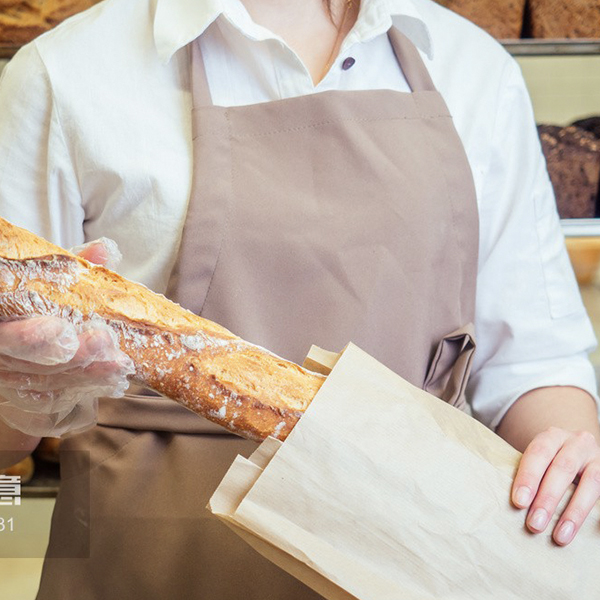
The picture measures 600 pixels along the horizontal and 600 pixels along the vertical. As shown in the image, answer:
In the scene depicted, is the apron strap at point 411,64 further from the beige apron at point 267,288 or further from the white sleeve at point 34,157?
the white sleeve at point 34,157

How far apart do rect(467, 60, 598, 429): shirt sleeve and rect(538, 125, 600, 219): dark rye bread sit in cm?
50

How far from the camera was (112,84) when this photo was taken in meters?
0.93

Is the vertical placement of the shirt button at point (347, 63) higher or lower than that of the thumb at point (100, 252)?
higher

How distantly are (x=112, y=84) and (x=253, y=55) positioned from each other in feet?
0.51

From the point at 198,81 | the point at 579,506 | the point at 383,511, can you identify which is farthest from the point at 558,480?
the point at 198,81

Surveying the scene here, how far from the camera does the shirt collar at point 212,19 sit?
3.05 ft

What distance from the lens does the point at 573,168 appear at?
154 centimetres

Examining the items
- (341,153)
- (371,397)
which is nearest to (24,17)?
(341,153)

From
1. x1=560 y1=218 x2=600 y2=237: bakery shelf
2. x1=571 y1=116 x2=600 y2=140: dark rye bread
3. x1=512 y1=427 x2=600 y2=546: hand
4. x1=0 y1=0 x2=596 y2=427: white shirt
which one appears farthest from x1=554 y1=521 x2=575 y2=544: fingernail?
x1=571 y1=116 x2=600 y2=140: dark rye bread

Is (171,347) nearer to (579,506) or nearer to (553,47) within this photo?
(579,506)

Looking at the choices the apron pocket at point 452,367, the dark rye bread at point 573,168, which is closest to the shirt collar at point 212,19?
the apron pocket at point 452,367

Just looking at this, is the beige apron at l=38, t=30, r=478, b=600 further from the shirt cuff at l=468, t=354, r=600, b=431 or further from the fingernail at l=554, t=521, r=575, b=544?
the fingernail at l=554, t=521, r=575, b=544

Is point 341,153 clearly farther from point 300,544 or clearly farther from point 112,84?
point 300,544

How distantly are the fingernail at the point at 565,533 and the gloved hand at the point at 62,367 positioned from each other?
14.6 inches
